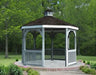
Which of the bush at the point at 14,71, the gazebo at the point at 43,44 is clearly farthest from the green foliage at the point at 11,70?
the gazebo at the point at 43,44

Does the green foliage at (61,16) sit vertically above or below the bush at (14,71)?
above

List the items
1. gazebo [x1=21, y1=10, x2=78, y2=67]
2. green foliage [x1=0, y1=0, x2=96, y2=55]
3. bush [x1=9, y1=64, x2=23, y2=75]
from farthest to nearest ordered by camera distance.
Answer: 1. green foliage [x1=0, y1=0, x2=96, y2=55]
2. gazebo [x1=21, y1=10, x2=78, y2=67]
3. bush [x1=9, y1=64, x2=23, y2=75]

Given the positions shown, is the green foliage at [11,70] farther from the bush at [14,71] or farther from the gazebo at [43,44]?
the gazebo at [43,44]

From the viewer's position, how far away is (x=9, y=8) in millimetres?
22516

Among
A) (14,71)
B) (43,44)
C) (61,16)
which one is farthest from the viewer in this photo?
(61,16)

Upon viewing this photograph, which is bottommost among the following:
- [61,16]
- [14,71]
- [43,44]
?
[14,71]

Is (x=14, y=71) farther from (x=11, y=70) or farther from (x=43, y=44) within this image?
(x=43, y=44)

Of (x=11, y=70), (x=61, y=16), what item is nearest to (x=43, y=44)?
(x=11, y=70)

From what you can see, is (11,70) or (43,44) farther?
(43,44)

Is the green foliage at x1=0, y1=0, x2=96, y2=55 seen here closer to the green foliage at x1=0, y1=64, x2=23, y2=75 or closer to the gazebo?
the gazebo

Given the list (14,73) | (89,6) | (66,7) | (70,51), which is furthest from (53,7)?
(14,73)

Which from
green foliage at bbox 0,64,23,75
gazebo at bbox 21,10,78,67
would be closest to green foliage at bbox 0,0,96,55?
gazebo at bbox 21,10,78,67

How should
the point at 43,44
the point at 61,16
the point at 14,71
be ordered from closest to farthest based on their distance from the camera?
the point at 14,71
the point at 43,44
the point at 61,16

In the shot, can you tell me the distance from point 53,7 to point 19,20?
1177cm
